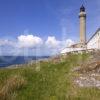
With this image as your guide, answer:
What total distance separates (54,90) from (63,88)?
0.95m

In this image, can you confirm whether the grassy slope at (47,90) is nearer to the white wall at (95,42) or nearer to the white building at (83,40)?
the white wall at (95,42)

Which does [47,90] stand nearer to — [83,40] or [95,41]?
[95,41]

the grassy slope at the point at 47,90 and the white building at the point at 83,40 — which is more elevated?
the white building at the point at 83,40

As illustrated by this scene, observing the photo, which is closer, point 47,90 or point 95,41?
point 47,90

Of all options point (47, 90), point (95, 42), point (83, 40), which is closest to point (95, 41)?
point (95, 42)

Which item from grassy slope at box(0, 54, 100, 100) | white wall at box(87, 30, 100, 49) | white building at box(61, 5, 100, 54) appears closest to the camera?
grassy slope at box(0, 54, 100, 100)

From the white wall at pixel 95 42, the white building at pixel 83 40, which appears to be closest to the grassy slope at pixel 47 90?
the white wall at pixel 95 42

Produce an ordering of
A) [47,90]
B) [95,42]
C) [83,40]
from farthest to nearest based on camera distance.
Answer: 1. [83,40]
2. [95,42]
3. [47,90]

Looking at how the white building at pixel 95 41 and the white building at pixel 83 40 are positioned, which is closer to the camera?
the white building at pixel 95 41

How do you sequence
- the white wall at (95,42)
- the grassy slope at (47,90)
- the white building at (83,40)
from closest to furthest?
the grassy slope at (47,90) < the white wall at (95,42) < the white building at (83,40)

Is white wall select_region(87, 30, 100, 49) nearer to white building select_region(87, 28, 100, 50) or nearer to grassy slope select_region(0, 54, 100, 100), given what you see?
white building select_region(87, 28, 100, 50)

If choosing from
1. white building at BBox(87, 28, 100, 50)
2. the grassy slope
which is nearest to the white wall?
white building at BBox(87, 28, 100, 50)

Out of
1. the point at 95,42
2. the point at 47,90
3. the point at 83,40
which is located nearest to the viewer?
the point at 47,90

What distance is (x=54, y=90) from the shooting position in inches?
657
